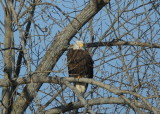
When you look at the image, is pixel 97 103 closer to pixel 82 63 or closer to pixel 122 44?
pixel 122 44

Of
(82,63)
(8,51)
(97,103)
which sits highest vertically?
(82,63)

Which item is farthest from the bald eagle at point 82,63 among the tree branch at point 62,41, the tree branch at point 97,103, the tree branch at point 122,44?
the tree branch at point 97,103

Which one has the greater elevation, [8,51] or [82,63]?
[82,63]

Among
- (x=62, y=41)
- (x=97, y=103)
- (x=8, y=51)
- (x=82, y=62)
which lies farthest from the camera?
(x=82, y=62)

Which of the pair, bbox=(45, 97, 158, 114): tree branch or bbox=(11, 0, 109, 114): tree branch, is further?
bbox=(11, 0, 109, 114): tree branch

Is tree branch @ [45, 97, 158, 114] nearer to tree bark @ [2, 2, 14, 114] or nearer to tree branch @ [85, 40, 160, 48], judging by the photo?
tree bark @ [2, 2, 14, 114]

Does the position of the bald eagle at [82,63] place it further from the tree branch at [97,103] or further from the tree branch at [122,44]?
the tree branch at [97,103]

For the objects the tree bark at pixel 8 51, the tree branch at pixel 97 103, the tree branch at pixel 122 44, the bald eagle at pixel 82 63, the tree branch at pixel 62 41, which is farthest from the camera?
the bald eagle at pixel 82 63

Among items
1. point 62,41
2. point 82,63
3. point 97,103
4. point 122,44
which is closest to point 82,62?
point 82,63

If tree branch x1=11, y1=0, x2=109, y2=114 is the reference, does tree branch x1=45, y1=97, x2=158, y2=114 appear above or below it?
below

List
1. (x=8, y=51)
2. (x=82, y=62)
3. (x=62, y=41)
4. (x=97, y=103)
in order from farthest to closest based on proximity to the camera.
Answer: (x=82, y=62), (x=8, y=51), (x=62, y=41), (x=97, y=103)

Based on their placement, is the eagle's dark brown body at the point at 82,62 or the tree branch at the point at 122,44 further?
the eagle's dark brown body at the point at 82,62

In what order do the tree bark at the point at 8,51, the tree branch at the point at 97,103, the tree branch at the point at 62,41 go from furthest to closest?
the tree bark at the point at 8,51, the tree branch at the point at 62,41, the tree branch at the point at 97,103

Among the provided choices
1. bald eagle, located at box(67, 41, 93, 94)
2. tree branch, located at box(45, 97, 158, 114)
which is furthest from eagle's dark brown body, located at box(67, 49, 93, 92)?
tree branch, located at box(45, 97, 158, 114)
